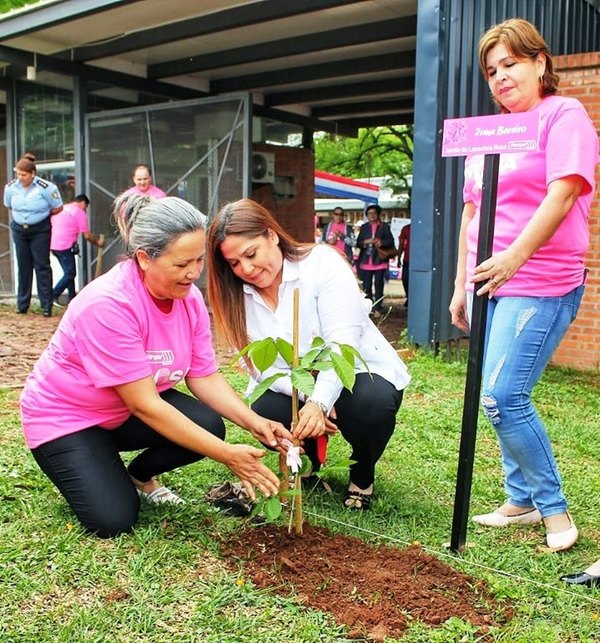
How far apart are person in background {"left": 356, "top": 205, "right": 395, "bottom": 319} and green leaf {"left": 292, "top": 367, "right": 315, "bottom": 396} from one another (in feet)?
28.4

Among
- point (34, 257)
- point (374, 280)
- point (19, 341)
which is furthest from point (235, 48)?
point (19, 341)

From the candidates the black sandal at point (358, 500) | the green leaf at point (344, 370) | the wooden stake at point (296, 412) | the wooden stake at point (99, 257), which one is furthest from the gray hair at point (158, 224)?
Answer: the wooden stake at point (99, 257)

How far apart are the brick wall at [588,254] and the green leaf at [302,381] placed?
4754 millimetres

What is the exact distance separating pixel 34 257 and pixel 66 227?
1213 millimetres

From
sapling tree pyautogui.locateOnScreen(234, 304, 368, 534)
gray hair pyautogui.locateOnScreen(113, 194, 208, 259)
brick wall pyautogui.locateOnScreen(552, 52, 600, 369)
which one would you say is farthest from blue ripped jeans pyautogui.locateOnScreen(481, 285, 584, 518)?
brick wall pyautogui.locateOnScreen(552, 52, 600, 369)

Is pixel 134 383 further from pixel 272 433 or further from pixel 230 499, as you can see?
pixel 230 499

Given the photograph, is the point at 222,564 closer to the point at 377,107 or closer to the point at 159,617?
the point at 159,617

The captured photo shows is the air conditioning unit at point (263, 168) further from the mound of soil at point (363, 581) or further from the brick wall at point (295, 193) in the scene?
the mound of soil at point (363, 581)

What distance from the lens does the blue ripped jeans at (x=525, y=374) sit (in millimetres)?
2613

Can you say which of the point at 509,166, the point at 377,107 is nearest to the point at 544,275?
the point at 509,166

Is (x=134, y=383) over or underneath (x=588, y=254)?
underneath

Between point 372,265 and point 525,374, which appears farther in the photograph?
point 372,265

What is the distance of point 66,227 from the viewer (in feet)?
32.9

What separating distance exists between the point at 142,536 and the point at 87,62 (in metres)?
9.18
